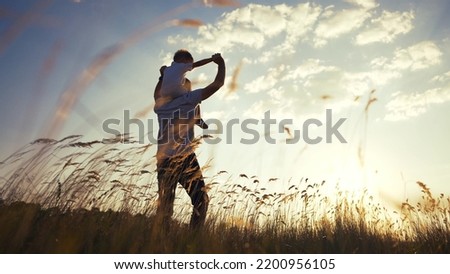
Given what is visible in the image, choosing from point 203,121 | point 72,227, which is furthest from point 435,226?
point 72,227

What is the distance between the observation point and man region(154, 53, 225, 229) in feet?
13.8

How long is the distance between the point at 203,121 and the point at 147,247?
142cm

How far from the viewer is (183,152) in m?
4.20

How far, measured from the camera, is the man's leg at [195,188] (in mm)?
4243

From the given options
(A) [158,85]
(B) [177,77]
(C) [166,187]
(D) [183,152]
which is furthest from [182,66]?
(C) [166,187]

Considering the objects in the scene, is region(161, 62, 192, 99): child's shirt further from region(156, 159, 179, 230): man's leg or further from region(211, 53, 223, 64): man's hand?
region(156, 159, 179, 230): man's leg

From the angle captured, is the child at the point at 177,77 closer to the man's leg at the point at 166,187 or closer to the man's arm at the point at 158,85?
the man's arm at the point at 158,85

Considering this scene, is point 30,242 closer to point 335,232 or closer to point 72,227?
point 72,227

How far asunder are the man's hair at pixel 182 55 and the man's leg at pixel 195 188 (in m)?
0.95

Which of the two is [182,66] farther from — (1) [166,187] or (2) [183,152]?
(1) [166,187]

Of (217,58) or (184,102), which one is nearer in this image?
(184,102)

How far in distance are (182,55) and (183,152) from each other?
3.19 ft

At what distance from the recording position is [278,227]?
203 inches
